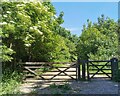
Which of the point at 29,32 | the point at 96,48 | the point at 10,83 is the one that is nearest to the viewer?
the point at 10,83

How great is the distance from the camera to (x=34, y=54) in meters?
14.4

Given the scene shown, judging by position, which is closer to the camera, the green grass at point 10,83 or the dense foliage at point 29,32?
the green grass at point 10,83

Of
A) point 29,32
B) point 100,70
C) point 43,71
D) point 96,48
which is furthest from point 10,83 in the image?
point 96,48

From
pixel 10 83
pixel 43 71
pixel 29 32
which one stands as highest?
pixel 29 32

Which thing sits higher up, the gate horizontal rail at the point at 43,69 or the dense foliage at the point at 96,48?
the dense foliage at the point at 96,48

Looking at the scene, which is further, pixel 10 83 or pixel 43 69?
pixel 43 69

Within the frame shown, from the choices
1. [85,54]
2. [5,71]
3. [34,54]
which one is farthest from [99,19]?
[5,71]

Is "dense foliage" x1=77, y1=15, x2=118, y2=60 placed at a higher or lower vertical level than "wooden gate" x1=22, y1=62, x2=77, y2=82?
higher

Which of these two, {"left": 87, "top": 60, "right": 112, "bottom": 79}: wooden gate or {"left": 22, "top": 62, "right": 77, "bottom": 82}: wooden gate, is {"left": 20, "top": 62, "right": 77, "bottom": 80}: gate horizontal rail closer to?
{"left": 22, "top": 62, "right": 77, "bottom": 82}: wooden gate

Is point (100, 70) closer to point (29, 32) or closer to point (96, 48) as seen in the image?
point (29, 32)

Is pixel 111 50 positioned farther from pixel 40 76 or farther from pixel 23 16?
pixel 23 16

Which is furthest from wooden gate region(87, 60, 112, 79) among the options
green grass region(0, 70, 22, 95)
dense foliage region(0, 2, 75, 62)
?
green grass region(0, 70, 22, 95)

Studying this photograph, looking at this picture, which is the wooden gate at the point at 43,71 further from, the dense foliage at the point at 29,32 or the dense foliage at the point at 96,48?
the dense foliage at the point at 96,48

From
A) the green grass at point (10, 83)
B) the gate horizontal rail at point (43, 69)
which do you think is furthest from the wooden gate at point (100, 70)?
the green grass at point (10, 83)
